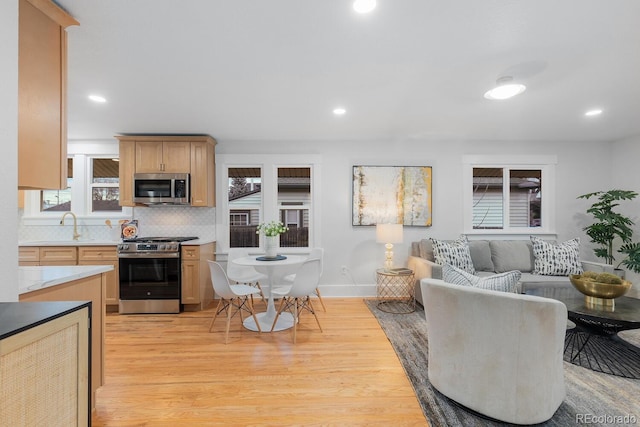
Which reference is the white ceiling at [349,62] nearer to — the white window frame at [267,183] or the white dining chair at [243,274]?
the white window frame at [267,183]

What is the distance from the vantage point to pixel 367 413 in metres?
1.81

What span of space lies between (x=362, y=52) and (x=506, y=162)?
11.4 feet

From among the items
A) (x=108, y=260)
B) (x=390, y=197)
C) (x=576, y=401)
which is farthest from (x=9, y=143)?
(x=390, y=197)

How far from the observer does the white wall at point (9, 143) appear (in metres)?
1.21

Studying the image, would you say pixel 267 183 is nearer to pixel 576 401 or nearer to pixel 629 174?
pixel 576 401

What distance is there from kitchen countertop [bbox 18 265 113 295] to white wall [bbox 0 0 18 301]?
153 mm

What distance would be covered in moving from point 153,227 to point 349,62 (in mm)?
3598

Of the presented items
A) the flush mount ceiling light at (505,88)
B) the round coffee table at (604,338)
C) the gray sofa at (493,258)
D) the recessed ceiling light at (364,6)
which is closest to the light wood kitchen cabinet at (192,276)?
the gray sofa at (493,258)

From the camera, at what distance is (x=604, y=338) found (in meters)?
2.70

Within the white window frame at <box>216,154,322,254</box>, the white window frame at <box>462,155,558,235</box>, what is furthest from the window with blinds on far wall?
the white window frame at <box>216,154,322,254</box>

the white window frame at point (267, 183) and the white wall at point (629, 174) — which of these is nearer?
the white wall at point (629, 174)

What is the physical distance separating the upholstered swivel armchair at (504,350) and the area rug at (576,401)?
101 mm

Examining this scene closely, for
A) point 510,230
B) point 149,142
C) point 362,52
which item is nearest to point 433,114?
point 362,52

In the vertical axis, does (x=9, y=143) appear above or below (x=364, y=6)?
below
